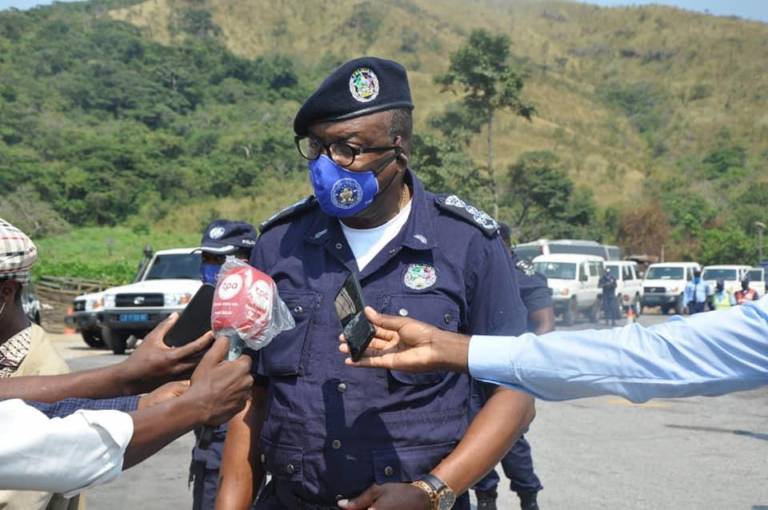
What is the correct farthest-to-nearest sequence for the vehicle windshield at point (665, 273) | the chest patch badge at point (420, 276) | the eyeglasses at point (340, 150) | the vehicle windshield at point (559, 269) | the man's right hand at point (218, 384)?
the vehicle windshield at point (665, 273), the vehicle windshield at point (559, 269), the eyeglasses at point (340, 150), the chest patch badge at point (420, 276), the man's right hand at point (218, 384)

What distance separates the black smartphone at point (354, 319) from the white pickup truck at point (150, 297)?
12.6m

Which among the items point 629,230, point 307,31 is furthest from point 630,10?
point 629,230

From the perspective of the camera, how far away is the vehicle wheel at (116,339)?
53.3ft

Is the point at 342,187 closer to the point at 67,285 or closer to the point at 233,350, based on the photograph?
the point at 233,350

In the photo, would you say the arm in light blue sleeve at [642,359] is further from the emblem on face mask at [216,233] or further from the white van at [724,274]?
the white van at [724,274]

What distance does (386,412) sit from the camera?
2.71 metres

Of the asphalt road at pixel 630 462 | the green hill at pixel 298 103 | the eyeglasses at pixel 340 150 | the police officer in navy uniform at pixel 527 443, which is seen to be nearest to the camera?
the eyeglasses at pixel 340 150

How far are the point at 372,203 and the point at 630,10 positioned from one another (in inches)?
7063

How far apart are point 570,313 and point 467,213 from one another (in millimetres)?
25139

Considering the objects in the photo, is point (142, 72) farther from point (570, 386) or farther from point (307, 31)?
point (570, 386)

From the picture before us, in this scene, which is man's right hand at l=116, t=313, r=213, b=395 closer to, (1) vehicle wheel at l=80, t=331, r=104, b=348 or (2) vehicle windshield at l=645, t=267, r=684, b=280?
(1) vehicle wheel at l=80, t=331, r=104, b=348

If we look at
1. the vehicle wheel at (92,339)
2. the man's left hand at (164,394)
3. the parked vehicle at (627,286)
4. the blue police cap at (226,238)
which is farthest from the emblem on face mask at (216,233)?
the parked vehicle at (627,286)

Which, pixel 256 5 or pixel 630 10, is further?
pixel 630 10

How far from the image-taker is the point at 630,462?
331 inches
